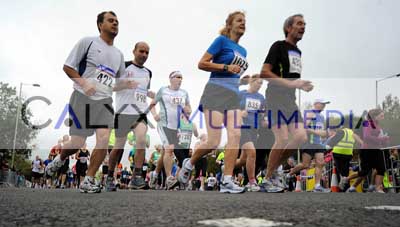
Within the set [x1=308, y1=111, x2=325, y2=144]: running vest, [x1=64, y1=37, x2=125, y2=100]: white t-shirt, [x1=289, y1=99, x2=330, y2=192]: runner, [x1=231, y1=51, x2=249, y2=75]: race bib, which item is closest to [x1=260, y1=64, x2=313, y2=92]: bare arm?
[x1=231, y1=51, x2=249, y2=75]: race bib

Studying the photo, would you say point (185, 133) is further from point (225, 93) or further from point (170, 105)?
point (225, 93)

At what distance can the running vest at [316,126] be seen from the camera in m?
9.67

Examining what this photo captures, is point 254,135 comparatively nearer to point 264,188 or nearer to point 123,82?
point 264,188

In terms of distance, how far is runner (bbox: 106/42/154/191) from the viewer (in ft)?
24.1

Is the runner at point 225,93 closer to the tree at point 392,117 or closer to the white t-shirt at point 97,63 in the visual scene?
the white t-shirt at point 97,63

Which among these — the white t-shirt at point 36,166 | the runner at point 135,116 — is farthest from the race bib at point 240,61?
the white t-shirt at point 36,166

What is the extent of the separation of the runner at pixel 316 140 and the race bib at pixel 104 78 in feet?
16.7

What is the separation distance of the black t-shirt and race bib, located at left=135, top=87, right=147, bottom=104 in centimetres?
241

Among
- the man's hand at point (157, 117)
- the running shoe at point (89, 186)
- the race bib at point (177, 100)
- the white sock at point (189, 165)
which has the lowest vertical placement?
the running shoe at point (89, 186)

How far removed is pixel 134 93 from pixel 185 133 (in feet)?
6.99

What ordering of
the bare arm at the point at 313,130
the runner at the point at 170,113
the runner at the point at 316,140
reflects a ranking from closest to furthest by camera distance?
the runner at the point at 170,113 → the bare arm at the point at 313,130 → the runner at the point at 316,140

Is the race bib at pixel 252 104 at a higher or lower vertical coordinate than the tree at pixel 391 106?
lower

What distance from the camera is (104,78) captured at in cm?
550

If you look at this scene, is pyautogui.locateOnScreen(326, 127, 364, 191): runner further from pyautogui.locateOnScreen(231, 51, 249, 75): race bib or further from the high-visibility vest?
pyautogui.locateOnScreen(231, 51, 249, 75): race bib
